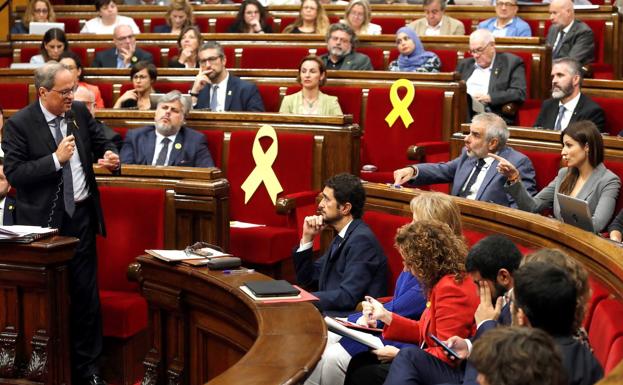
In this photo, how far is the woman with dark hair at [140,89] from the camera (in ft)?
14.6

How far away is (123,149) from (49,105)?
2.58 feet

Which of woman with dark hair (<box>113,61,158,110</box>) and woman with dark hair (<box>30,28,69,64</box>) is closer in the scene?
woman with dark hair (<box>113,61,158,110</box>)

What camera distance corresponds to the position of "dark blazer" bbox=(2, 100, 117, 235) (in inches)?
121

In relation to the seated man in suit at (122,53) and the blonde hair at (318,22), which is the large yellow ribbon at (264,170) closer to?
the seated man in suit at (122,53)

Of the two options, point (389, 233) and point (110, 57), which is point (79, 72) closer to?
point (110, 57)

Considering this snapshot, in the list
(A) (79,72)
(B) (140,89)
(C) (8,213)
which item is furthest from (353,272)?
(A) (79,72)

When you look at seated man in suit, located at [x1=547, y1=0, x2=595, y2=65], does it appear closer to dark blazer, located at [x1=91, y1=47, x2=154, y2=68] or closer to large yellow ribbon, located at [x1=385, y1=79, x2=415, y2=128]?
large yellow ribbon, located at [x1=385, y1=79, x2=415, y2=128]

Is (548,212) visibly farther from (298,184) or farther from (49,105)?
(49,105)

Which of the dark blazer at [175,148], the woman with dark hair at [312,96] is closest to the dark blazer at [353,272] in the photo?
the dark blazer at [175,148]

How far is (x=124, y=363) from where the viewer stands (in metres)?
3.20

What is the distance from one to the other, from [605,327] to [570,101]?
2096mm

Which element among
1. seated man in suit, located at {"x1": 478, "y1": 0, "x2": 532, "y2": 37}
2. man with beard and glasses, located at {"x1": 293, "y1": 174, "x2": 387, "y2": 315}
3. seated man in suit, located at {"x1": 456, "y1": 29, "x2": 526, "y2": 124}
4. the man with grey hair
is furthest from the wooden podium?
seated man in suit, located at {"x1": 478, "y1": 0, "x2": 532, "y2": 37}

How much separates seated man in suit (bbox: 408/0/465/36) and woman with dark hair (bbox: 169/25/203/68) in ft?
3.66

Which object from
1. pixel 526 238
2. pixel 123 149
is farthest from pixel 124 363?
pixel 526 238
